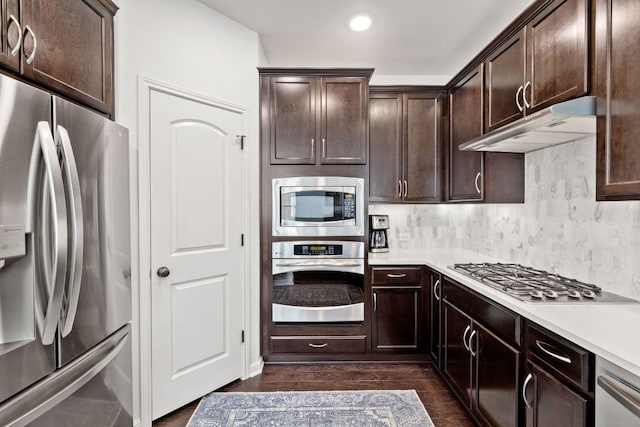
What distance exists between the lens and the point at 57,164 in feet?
3.78

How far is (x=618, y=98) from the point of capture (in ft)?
4.38

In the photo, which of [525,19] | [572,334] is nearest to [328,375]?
[572,334]

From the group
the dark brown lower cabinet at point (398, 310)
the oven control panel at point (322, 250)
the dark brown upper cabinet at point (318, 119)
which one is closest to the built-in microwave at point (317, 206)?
the oven control panel at point (322, 250)

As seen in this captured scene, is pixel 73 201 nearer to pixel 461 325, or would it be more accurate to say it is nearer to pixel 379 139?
pixel 461 325

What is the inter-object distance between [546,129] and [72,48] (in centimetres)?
235

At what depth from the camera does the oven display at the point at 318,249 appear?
2877 millimetres

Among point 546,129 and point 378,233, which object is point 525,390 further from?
point 378,233

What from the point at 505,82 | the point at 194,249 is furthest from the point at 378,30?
the point at 194,249

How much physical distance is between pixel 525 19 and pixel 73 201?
2466 millimetres

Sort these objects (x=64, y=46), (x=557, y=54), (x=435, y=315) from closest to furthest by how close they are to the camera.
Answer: (x=64, y=46)
(x=557, y=54)
(x=435, y=315)

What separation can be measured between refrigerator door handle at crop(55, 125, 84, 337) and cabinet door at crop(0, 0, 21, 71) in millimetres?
270

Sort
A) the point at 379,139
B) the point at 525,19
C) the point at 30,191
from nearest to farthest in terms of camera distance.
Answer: the point at 30,191 → the point at 525,19 → the point at 379,139

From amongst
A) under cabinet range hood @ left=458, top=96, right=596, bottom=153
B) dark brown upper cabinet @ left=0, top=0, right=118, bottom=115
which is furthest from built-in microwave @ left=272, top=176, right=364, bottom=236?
dark brown upper cabinet @ left=0, top=0, right=118, bottom=115

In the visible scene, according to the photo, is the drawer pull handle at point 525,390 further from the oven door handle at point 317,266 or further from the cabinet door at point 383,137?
the cabinet door at point 383,137
